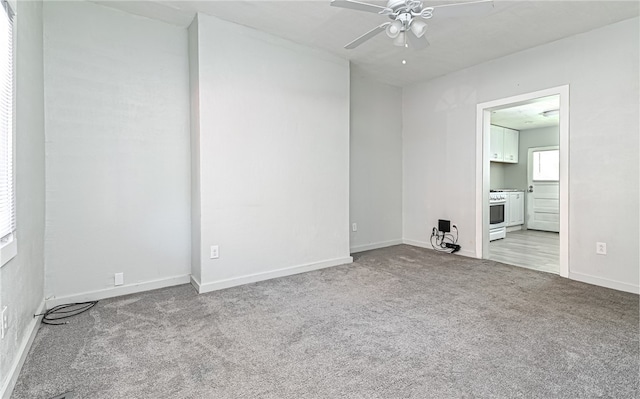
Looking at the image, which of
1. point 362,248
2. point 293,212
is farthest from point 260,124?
point 362,248

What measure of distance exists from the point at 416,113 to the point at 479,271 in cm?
278

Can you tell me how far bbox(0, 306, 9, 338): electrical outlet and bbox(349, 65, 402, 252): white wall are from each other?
3.87 metres

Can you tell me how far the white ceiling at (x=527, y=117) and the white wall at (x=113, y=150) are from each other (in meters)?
5.04

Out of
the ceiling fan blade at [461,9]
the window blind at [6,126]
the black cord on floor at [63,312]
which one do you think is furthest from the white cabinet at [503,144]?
the window blind at [6,126]

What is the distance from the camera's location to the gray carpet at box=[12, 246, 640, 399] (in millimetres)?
1667

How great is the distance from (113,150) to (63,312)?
1.48 metres

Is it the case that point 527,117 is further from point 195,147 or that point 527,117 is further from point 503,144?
point 195,147

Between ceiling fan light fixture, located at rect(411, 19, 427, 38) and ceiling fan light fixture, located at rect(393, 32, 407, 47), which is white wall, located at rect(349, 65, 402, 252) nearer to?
ceiling fan light fixture, located at rect(393, 32, 407, 47)

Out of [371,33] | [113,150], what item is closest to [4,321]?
[113,150]

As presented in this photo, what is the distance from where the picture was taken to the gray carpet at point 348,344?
5.47 ft

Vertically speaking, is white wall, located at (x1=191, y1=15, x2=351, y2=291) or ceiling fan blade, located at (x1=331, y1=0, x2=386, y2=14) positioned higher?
ceiling fan blade, located at (x1=331, y1=0, x2=386, y2=14)

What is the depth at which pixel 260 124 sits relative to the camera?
3465 millimetres

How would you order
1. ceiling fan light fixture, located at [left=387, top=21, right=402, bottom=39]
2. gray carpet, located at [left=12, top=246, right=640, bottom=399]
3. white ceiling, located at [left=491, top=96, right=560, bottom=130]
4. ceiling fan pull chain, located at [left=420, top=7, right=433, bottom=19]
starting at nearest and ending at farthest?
gray carpet, located at [left=12, top=246, right=640, bottom=399] → ceiling fan pull chain, located at [left=420, top=7, right=433, bottom=19] → ceiling fan light fixture, located at [left=387, top=21, right=402, bottom=39] → white ceiling, located at [left=491, top=96, right=560, bottom=130]

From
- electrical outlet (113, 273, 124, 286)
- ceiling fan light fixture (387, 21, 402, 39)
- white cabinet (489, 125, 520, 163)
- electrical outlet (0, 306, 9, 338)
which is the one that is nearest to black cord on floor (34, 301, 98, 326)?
electrical outlet (113, 273, 124, 286)
